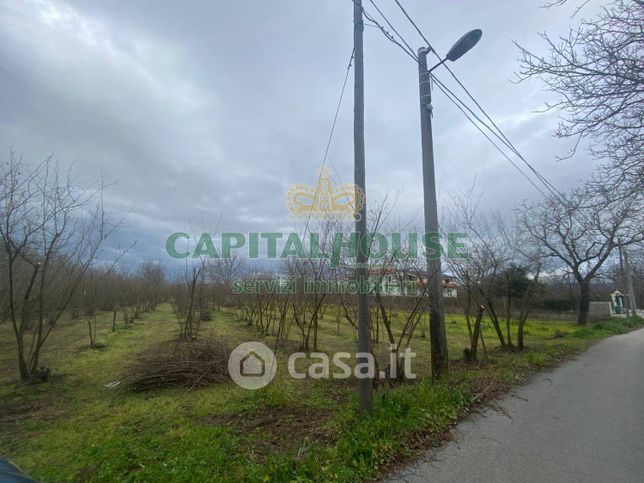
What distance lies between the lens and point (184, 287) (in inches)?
523

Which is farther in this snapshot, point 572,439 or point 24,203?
point 24,203

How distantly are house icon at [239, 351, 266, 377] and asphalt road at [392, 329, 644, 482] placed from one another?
4.02m

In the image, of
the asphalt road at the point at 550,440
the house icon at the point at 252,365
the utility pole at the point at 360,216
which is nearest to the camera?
the asphalt road at the point at 550,440

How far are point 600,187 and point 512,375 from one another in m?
3.41

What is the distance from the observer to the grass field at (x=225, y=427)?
2547 millimetres

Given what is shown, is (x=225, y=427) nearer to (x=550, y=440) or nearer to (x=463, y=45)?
(x=550, y=440)

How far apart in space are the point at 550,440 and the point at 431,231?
2789 millimetres

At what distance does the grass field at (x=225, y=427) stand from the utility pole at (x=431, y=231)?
449mm

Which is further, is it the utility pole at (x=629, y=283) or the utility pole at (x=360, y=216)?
the utility pole at (x=629, y=283)

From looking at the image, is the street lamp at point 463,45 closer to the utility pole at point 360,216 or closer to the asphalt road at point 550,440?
the utility pole at point 360,216

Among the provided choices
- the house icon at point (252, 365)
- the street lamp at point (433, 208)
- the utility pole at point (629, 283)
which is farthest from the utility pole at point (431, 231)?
the utility pole at point (629, 283)

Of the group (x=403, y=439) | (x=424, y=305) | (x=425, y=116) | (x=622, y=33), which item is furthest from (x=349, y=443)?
(x=622, y=33)

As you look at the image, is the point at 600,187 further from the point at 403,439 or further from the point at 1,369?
the point at 1,369

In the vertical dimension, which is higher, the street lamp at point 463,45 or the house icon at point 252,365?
the street lamp at point 463,45
